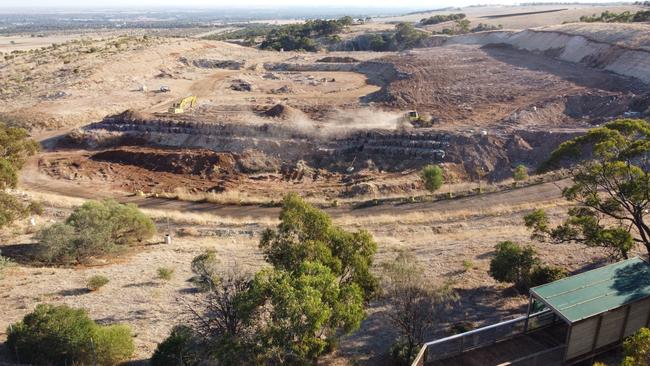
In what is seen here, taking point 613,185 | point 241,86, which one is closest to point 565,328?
point 613,185

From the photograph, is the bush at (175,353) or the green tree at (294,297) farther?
the bush at (175,353)

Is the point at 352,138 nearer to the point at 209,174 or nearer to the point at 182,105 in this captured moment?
the point at 209,174

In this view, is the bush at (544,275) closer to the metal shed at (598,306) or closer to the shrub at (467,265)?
the shrub at (467,265)

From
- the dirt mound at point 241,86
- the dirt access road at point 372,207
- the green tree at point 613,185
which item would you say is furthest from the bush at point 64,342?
the dirt mound at point 241,86

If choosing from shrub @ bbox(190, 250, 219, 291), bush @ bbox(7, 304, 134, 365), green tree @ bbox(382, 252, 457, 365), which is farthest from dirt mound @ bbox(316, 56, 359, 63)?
bush @ bbox(7, 304, 134, 365)

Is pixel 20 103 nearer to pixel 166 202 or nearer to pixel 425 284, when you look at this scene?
pixel 166 202

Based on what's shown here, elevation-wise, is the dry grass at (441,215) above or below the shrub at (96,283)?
below

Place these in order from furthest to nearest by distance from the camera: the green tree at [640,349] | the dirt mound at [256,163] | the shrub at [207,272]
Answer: the dirt mound at [256,163]
the shrub at [207,272]
the green tree at [640,349]
